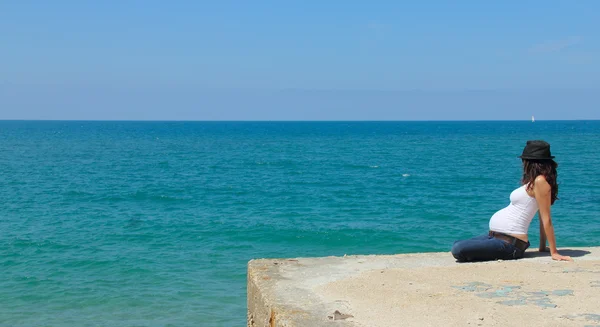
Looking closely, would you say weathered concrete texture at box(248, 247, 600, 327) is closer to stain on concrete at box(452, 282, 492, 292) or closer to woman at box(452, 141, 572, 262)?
stain on concrete at box(452, 282, 492, 292)

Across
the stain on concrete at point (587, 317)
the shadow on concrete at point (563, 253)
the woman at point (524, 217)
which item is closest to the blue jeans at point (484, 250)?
the woman at point (524, 217)

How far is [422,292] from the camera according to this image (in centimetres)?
578

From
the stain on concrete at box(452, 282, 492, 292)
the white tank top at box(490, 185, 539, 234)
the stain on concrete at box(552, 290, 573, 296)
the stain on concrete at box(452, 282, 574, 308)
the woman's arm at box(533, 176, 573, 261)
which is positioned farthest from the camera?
the white tank top at box(490, 185, 539, 234)

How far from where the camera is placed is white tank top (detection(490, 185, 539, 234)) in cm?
714

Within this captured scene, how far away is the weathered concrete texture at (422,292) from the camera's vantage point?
500cm

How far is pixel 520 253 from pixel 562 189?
2431cm

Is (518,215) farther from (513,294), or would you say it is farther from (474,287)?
(513,294)

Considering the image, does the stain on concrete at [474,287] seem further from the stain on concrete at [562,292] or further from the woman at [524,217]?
the woman at [524,217]

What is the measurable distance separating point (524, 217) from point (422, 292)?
2011mm

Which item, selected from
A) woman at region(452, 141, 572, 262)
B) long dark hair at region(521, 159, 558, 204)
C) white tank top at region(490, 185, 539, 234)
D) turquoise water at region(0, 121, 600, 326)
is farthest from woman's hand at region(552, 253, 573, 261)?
turquoise water at region(0, 121, 600, 326)

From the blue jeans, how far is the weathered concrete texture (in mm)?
144

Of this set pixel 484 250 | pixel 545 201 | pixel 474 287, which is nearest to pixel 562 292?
pixel 474 287

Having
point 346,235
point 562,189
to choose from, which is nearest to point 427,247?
point 346,235

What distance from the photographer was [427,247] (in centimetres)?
1658
